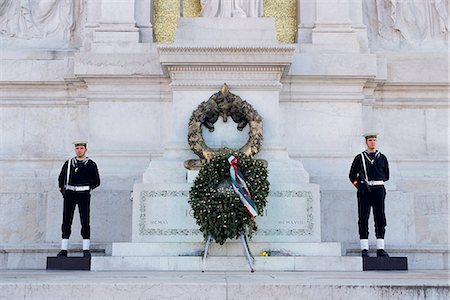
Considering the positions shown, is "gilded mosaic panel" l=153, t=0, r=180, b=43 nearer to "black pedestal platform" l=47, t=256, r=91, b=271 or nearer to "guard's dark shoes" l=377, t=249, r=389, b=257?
"black pedestal platform" l=47, t=256, r=91, b=271

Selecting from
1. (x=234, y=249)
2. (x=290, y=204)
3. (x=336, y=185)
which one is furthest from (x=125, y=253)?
(x=336, y=185)

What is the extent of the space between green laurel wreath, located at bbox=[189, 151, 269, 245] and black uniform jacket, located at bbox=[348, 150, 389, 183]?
165 centimetres

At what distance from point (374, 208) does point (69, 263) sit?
537 cm

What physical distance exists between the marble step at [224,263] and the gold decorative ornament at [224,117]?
8.17ft

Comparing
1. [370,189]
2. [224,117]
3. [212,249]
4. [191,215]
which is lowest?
[212,249]

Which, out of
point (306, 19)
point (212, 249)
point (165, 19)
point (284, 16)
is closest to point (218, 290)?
point (212, 249)

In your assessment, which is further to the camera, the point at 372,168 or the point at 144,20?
the point at 144,20

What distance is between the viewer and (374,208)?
1146 cm

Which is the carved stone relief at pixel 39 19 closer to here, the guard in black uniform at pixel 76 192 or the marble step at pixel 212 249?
the guard in black uniform at pixel 76 192

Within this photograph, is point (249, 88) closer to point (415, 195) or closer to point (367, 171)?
point (367, 171)

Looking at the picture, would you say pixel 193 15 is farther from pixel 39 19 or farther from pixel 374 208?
pixel 374 208

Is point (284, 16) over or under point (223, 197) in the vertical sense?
over

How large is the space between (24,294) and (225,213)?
4.17 metres

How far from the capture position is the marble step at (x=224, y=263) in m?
10.5
